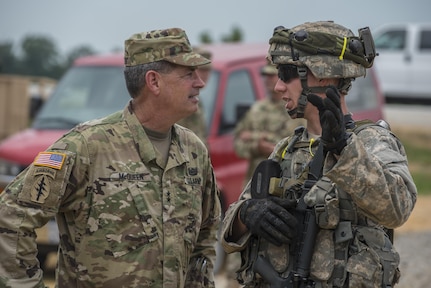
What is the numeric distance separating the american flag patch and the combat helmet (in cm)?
105

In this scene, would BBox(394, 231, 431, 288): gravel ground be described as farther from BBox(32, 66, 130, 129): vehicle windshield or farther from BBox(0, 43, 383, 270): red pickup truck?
BBox(32, 66, 130, 129): vehicle windshield

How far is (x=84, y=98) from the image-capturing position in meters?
9.48

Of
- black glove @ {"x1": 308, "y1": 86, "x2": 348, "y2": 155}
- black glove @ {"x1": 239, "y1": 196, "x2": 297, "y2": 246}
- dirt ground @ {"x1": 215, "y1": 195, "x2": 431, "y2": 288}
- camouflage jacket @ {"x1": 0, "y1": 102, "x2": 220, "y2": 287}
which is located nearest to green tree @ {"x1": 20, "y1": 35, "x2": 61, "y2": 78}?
dirt ground @ {"x1": 215, "y1": 195, "x2": 431, "y2": 288}

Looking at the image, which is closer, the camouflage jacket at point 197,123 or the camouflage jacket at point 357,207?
the camouflage jacket at point 357,207

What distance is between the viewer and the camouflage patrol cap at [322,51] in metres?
3.96

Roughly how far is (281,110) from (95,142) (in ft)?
14.5

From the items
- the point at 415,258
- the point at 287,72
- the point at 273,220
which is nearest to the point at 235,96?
the point at 415,258

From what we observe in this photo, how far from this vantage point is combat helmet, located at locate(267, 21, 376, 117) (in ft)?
13.0

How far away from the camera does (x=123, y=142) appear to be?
420cm

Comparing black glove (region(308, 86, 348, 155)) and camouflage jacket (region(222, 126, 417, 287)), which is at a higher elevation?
black glove (region(308, 86, 348, 155))

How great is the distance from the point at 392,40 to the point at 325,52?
65.2ft

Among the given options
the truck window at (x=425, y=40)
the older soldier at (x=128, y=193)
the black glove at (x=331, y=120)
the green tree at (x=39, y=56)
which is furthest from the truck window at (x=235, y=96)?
the truck window at (x=425, y=40)

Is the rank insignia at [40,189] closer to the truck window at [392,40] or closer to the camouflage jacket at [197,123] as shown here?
the camouflage jacket at [197,123]

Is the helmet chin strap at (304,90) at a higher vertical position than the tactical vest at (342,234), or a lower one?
higher
